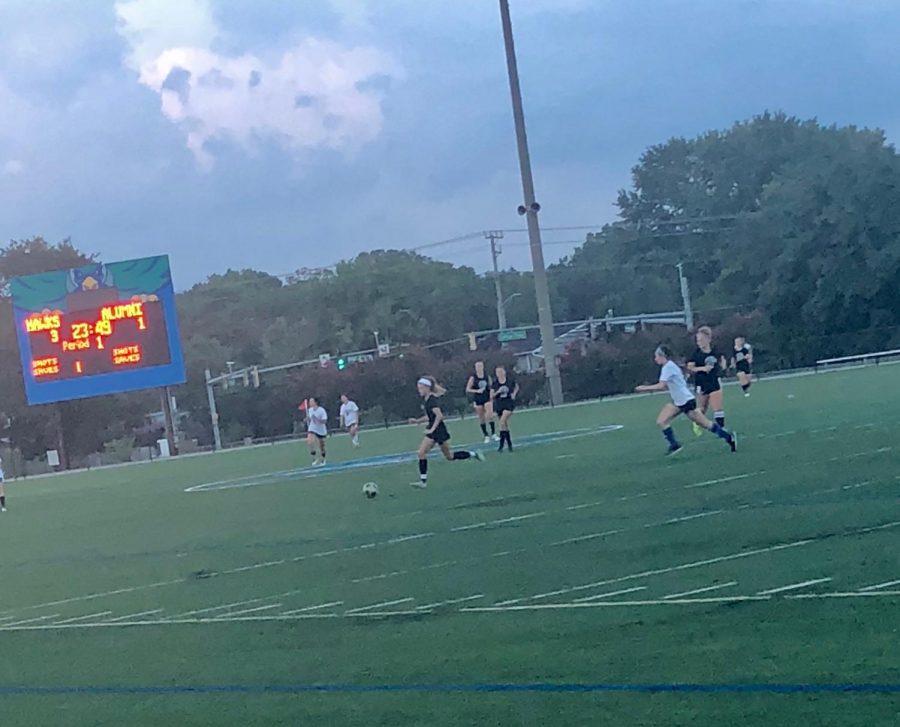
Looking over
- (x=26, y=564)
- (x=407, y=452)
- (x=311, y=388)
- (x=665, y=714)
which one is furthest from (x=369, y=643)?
(x=311, y=388)

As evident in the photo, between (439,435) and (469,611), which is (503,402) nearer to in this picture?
(439,435)

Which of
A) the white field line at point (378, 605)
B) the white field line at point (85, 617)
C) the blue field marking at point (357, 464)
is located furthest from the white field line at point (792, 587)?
the blue field marking at point (357, 464)

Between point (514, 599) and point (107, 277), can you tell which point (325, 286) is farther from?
point (514, 599)

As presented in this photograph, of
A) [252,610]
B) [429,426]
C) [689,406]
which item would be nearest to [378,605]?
[252,610]

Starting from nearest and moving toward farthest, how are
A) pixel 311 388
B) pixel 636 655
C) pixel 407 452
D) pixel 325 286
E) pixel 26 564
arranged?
pixel 636 655
pixel 26 564
pixel 407 452
pixel 311 388
pixel 325 286

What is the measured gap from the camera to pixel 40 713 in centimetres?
859

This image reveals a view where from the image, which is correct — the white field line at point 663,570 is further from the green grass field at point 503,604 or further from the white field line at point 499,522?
the white field line at point 499,522

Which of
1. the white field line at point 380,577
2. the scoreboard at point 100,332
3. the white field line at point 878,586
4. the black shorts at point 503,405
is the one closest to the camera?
the white field line at point 878,586

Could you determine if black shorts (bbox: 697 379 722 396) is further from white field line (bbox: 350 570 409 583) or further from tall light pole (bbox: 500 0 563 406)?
tall light pole (bbox: 500 0 563 406)

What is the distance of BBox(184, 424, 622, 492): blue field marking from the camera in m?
31.1

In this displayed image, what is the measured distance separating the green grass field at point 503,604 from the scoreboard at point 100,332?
24327 mm

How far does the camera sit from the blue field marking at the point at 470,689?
6.97m

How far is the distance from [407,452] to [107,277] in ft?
49.7

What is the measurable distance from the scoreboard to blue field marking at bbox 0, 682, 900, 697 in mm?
37156
